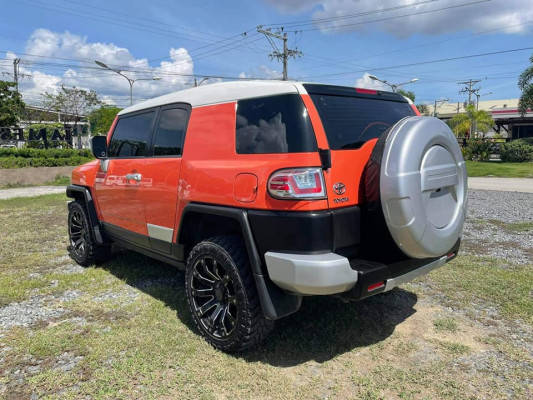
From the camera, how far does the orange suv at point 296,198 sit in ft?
7.93

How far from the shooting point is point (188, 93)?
11.2ft

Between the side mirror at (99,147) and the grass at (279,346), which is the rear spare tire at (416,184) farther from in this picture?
the side mirror at (99,147)

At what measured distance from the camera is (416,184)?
2.45 meters

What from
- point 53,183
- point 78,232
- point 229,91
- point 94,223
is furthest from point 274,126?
point 53,183

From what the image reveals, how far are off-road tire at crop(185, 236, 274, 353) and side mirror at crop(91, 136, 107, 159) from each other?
2.02 meters

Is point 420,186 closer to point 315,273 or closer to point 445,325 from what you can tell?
point 315,273

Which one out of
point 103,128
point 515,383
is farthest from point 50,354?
point 103,128

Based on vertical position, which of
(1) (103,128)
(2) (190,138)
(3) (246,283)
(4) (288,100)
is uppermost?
(1) (103,128)

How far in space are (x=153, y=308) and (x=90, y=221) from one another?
1.67 m

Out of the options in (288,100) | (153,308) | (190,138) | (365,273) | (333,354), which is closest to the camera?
(365,273)

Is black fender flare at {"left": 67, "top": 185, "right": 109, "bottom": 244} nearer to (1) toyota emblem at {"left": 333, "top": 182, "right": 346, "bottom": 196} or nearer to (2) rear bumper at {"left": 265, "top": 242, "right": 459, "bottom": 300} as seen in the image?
(2) rear bumper at {"left": 265, "top": 242, "right": 459, "bottom": 300}

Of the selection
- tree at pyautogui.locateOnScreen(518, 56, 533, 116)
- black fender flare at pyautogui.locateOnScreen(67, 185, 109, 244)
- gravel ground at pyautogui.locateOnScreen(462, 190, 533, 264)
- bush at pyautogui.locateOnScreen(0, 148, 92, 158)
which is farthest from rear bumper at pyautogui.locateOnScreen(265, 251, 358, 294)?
tree at pyautogui.locateOnScreen(518, 56, 533, 116)

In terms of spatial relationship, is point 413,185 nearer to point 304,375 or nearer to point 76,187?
point 304,375

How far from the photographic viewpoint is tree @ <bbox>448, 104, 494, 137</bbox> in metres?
38.8
